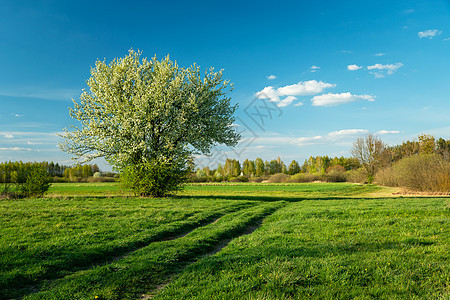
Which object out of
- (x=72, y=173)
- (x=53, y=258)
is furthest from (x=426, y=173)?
(x=72, y=173)

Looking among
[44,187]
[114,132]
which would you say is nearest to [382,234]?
[114,132]

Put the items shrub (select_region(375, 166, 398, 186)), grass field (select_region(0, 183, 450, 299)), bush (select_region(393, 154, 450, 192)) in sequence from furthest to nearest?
shrub (select_region(375, 166, 398, 186)) < bush (select_region(393, 154, 450, 192)) < grass field (select_region(0, 183, 450, 299))

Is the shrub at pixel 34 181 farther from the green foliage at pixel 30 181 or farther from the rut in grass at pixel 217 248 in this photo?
the rut in grass at pixel 217 248

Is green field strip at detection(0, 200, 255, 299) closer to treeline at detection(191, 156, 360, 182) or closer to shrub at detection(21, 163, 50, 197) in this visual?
shrub at detection(21, 163, 50, 197)

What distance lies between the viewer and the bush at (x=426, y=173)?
111 feet

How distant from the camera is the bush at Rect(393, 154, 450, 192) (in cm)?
3372

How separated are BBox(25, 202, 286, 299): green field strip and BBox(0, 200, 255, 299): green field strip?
57cm

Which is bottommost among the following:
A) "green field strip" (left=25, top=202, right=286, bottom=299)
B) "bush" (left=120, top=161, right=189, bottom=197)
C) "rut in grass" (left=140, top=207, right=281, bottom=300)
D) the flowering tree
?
"rut in grass" (left=140, top=207, right=281, bottom=300)

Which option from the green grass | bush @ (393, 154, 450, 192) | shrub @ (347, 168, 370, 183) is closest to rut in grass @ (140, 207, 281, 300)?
the green grass

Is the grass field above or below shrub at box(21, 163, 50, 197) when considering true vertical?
below

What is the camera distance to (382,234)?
10.7 meters

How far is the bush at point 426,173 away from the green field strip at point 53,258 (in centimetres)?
3643

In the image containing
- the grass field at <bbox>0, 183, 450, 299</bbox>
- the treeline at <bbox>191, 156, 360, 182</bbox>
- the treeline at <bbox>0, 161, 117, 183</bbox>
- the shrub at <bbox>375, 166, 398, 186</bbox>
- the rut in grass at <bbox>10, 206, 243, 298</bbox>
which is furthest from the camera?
the treeline at <bbox>191, 156, 360, 182</bbox>

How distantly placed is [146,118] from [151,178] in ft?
19.4
